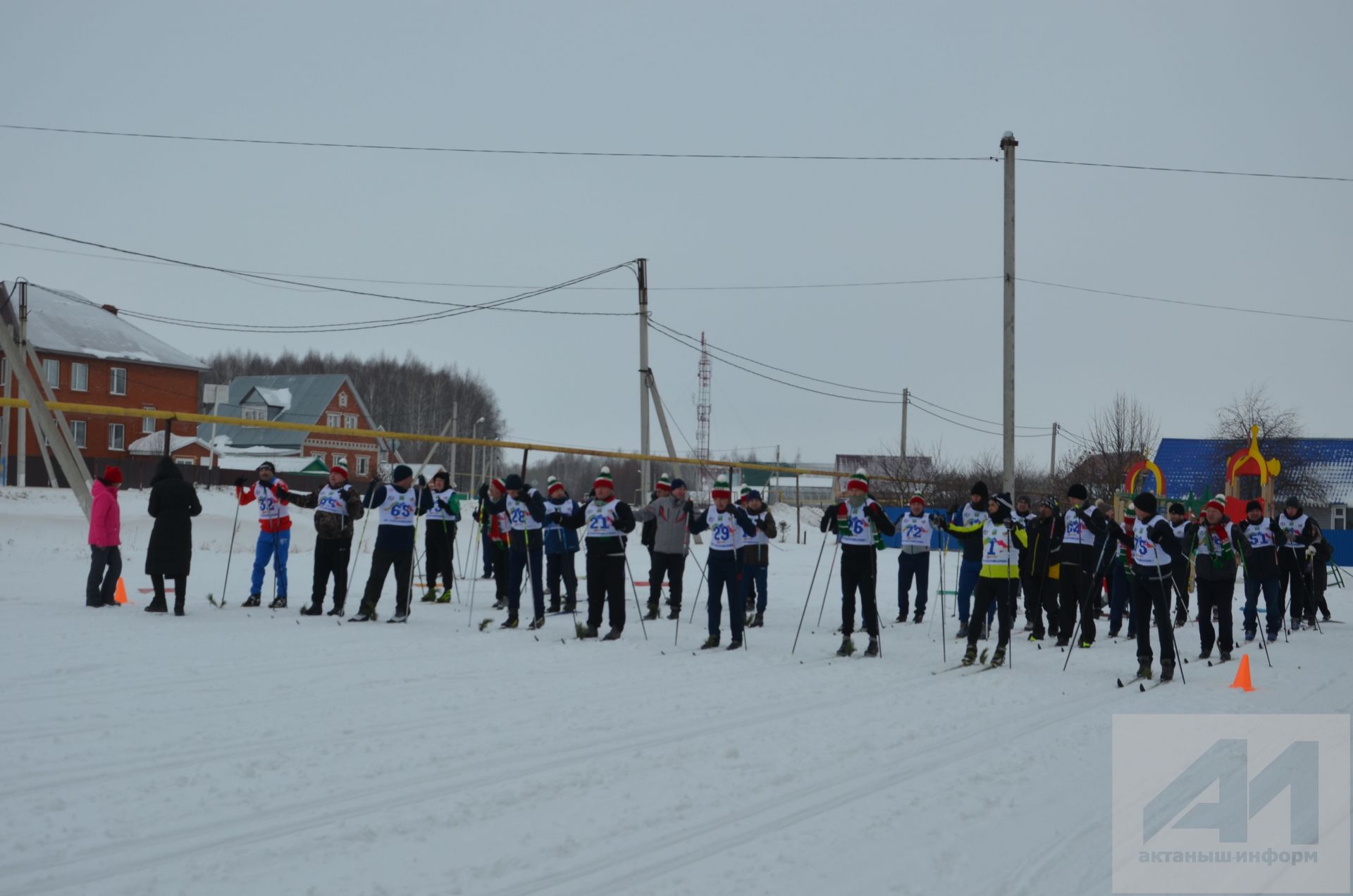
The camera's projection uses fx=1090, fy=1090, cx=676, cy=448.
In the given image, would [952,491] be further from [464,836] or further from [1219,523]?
[464,836]

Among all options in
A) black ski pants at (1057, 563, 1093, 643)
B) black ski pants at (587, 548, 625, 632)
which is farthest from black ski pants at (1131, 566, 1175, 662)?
black ski pants at (587, 548, 625, 632)

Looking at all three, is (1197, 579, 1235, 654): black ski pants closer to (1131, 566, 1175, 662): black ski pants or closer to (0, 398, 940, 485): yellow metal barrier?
(1131, 566, 1175, 662): black ski pants

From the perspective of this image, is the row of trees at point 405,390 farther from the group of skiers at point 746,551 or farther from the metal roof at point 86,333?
the group of skiers at point 746,551

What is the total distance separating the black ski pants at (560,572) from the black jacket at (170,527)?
440 centimetres

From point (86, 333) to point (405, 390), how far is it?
40.5m

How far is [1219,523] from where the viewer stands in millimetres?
13242

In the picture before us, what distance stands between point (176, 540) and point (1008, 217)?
51.5 feet

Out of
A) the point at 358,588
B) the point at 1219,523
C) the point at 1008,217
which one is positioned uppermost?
the point at 1008,217

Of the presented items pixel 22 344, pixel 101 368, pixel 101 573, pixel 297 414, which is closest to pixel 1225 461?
pixel 22 344

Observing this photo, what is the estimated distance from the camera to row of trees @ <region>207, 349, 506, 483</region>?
294 feet

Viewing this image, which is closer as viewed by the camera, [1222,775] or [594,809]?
[594,809]

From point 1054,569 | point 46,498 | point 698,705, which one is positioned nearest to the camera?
point 698,705

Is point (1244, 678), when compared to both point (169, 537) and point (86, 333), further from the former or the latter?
point (86, 333)

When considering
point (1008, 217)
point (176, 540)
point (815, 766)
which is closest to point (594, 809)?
point (815, 766)
